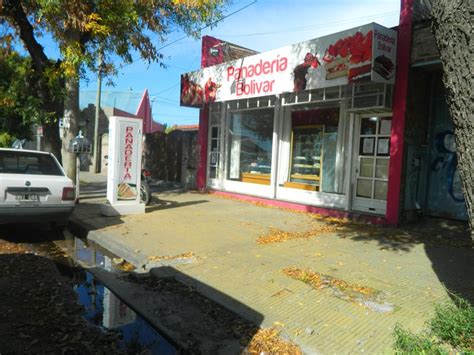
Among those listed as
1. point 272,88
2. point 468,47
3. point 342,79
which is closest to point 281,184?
point 272,88

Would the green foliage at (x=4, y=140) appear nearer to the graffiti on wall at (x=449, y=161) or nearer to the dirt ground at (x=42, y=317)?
the dirt ground at (x=42, y=317)

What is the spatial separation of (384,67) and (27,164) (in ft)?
23.3

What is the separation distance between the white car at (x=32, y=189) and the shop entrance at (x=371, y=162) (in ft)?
20.2

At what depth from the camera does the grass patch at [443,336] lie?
3240 mm

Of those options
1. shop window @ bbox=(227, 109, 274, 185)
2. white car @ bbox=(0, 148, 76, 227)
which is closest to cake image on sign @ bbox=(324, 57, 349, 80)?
shop window @ bbox=(227, 109, 274, 185)

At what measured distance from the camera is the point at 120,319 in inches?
168

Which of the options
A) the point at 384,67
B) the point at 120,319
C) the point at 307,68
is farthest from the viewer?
the point at 307,68

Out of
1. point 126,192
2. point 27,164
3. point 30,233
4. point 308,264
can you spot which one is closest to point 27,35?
point 27,164

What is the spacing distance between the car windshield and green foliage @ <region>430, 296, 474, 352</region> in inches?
263

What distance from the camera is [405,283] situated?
195 inches

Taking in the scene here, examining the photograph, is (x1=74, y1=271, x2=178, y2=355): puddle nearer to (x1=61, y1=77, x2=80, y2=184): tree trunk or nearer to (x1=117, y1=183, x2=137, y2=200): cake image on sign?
(x1=117, y1=183, x2=137, y2=200): cake image on sign

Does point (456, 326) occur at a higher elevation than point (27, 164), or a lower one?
lower

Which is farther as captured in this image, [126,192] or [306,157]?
[306,157]

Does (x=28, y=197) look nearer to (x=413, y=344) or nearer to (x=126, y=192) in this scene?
(x=126, y=192)
